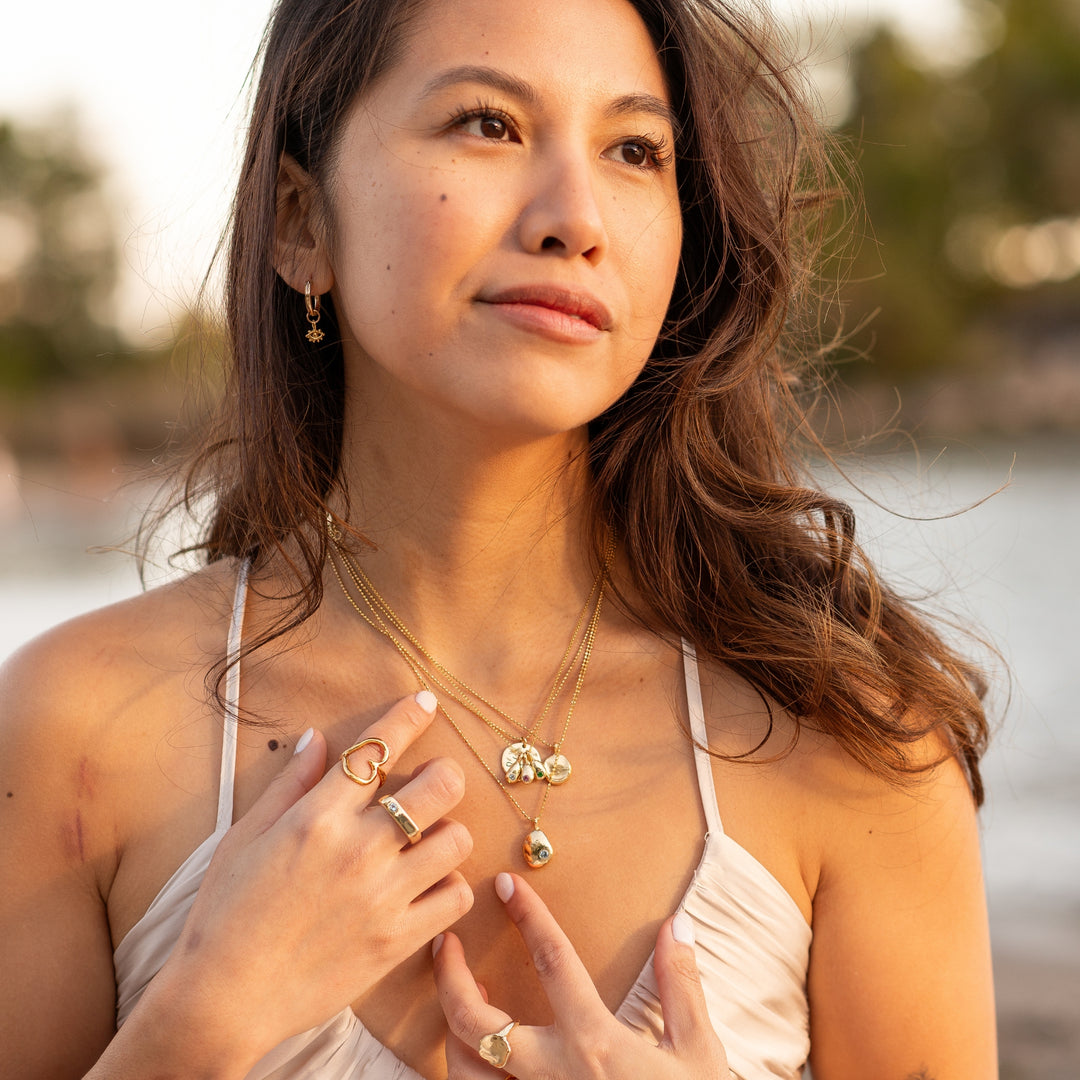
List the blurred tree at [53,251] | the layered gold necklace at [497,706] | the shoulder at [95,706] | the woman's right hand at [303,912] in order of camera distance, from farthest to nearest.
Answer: the blurred tree at [53,251] < the layered gold necklace at [497,706] < the shoulder at [95,706] < the woman's right hand at [303,912]

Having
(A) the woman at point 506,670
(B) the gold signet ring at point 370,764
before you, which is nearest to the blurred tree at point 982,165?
(A) the woman at point 506,670

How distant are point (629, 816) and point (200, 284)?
130cm

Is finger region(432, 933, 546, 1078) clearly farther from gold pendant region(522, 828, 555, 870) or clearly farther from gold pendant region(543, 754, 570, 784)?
gold pendant region(543, 754, 570, 784)

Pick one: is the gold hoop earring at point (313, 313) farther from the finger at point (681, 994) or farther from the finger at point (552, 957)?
the finger at point (681, 994)

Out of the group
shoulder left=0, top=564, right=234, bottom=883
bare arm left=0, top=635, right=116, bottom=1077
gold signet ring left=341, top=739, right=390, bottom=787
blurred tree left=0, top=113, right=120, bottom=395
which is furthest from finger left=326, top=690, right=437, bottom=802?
blurred tree left=0, top=113, right=120, bottom=395

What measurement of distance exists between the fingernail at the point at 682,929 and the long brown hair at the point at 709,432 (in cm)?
40

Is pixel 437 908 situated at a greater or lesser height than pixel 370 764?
lesser

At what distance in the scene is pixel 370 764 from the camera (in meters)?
1.91

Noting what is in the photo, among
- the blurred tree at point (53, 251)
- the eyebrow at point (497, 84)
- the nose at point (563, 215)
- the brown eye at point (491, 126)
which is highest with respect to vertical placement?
the eyebrow at point (497, 84)

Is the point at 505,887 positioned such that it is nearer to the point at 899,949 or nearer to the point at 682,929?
the point at 682,929

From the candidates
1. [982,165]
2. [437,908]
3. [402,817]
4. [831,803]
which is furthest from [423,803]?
[982,165]

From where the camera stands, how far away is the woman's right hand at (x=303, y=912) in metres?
1.76

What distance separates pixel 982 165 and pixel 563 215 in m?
52.0

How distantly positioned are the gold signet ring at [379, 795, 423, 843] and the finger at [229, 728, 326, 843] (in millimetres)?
148
